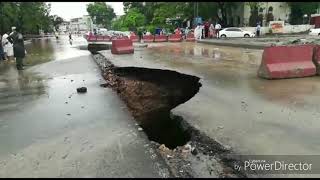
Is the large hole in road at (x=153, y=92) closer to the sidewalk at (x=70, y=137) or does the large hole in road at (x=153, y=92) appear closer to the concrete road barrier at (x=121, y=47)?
the sidewalk at (x=70, y=137)

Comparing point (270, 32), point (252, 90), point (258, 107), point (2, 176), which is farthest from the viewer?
point (270, 32)

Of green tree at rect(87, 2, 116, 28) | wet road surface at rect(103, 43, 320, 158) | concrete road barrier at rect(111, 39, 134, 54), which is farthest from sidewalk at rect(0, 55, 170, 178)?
green tree at rect(87, 2, 116, 28)

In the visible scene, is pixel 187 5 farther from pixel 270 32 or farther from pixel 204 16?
pixel 270 32

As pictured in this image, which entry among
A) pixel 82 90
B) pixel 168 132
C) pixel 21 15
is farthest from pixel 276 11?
pixel 168 132

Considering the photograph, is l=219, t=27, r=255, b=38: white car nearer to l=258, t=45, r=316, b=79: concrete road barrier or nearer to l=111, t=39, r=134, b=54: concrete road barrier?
l=111, t=39, r=134, b=54: concrete road barrier

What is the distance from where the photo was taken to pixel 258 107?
7.40m

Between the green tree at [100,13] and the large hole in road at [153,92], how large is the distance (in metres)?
134

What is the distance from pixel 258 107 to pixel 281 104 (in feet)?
1.74

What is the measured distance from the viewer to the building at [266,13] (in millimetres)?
64000

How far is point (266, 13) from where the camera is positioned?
64.4m

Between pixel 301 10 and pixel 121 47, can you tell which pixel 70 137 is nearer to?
pixel 121 47

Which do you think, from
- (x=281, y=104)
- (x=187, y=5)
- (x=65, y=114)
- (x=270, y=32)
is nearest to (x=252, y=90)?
(x=281, y=104)

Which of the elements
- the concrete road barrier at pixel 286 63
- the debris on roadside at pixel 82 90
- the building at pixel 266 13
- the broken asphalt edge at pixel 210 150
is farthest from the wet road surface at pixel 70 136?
the building at pixel 266 13

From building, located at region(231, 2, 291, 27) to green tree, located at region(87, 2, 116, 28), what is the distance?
85.4m
